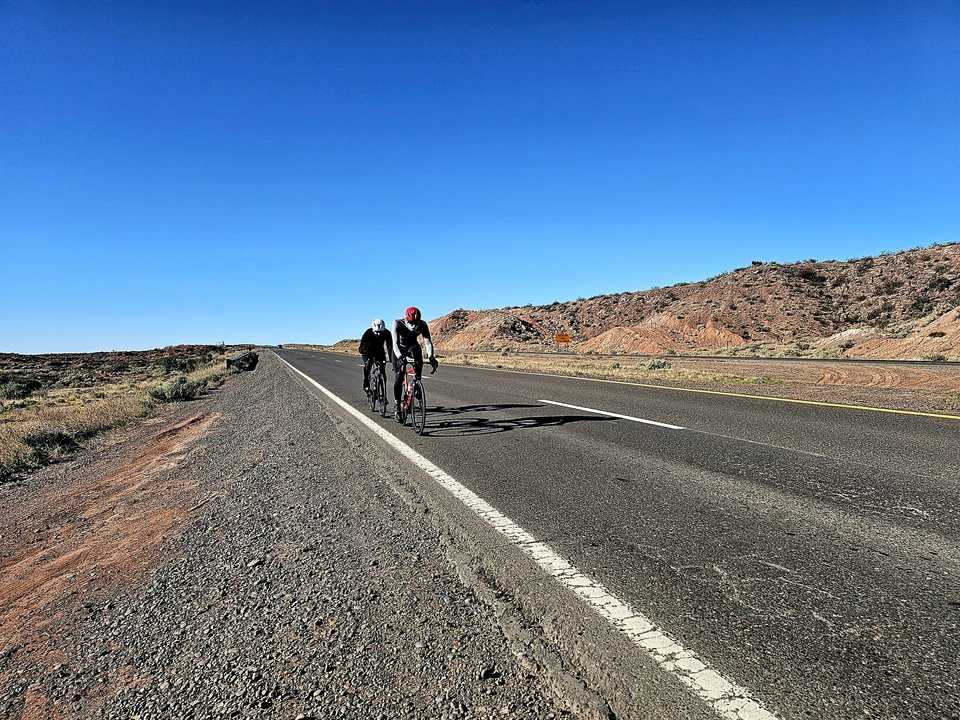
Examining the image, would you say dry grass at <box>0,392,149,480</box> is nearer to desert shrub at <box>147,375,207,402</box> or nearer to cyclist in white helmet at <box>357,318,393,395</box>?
desert shrub at <box>147,375,207,402</box>

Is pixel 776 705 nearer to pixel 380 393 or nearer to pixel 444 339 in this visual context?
pixel 380 393

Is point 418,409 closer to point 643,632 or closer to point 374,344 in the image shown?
point 374,344

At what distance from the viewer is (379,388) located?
1133 centimetres

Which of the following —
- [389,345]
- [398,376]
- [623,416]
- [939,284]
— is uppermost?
[939,284]

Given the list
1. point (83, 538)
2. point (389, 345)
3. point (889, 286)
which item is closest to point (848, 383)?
point (389, 345)

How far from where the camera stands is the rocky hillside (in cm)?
3331

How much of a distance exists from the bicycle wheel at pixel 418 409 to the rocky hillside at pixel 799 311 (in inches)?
1085

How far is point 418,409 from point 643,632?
262 inches

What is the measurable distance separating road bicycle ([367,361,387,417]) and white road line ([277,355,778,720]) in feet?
22.4

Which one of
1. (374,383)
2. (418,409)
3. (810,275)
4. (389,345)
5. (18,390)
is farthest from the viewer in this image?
(810,275)

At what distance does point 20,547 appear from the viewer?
15.7 ft

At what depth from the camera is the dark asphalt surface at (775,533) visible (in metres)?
2.27

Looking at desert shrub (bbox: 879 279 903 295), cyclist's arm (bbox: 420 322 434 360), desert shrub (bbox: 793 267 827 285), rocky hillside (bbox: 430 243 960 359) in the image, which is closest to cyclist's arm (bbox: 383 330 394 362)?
cyclist's arm (bbox: 420 322 434 360)

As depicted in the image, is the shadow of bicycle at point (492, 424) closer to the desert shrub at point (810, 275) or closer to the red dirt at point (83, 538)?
the red dirt at point (83, 538)
